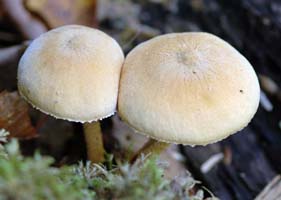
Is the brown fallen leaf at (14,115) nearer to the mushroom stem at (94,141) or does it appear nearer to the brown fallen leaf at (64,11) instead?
the mushroom stem at (94,141)

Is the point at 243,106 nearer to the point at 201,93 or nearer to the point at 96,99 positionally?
the point at 201,93

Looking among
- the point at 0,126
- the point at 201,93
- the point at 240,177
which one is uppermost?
the point at 201,93

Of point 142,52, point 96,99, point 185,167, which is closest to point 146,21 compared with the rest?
point 185,167

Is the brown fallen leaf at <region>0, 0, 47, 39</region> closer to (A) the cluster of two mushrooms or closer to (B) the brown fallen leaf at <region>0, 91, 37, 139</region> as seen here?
(B) the brown fallen leaf at <region>0, 91, 37, 139</region>

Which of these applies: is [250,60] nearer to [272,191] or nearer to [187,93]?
[272,191]

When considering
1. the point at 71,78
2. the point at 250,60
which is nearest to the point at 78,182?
the point at 71,78

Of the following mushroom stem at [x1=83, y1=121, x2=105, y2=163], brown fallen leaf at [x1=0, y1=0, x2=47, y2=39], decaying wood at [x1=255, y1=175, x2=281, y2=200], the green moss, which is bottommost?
decaying wood at [x1=255, y1=175, x2=281, y2=200]

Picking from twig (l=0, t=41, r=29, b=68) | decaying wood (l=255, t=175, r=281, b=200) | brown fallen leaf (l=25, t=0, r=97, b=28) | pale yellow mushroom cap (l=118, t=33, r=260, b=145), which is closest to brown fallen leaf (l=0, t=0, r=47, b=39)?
brown fallen leaf (l=25, t=0, r=97, b=28)

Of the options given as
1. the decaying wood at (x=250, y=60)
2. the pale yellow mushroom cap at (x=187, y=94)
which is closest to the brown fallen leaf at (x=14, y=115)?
the pale yellow mushroom cap at (x=187, y=94)
